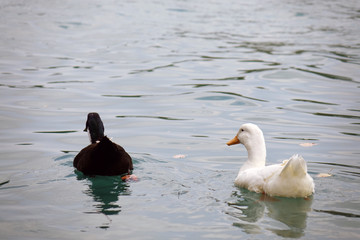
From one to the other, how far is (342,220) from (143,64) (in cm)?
1061

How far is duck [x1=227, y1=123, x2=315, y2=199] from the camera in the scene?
6105mm

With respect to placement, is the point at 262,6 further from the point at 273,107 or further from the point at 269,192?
the point at 269,192

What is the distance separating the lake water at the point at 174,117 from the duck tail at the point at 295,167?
376mm

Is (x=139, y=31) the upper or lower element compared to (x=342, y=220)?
upper

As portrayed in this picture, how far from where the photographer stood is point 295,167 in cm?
607

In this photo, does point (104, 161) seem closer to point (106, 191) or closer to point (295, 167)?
point (106, 191)

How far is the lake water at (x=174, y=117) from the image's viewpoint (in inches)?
235

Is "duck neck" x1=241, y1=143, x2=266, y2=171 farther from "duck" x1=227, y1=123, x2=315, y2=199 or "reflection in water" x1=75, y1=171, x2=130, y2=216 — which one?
"reflection in water" x1=75, y1=171, x2=130, y2=216

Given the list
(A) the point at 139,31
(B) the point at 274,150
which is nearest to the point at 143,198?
(B) the point at 274,150

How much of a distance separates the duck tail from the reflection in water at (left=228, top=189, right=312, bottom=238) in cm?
36

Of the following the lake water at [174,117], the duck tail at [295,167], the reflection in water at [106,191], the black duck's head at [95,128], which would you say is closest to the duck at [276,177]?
the duck tail at [295,167]

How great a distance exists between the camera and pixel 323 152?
865cm

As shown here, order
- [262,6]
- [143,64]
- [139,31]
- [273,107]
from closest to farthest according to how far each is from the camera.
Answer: [273,107] < [143,64] < [139,31] < [262,6]

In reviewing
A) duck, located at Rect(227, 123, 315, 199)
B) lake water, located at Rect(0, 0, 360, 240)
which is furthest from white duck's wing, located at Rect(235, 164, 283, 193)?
lake water, located at Rect(0, 0, 360, 240)
